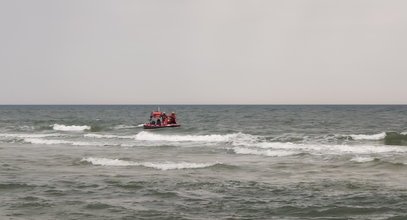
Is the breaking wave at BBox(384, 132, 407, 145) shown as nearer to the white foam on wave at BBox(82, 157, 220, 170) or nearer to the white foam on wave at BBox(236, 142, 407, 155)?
the white foam on wave at BBox(236, 142, 407, 155)

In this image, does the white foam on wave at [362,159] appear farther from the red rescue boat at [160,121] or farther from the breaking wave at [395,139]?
the red rescue boat at [160,121]

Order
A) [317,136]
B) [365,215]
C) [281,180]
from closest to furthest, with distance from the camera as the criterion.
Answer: [365,215] < [281,180] < [317,136]

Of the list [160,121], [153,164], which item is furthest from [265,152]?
[160,121]

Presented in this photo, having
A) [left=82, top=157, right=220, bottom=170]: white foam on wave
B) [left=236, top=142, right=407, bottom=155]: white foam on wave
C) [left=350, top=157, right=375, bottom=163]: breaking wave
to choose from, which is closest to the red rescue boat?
[left=236, top=142, right=407, bottom=155]: white foam on wave

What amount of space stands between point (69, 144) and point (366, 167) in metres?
21.0

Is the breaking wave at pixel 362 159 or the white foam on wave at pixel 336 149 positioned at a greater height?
the breaking wave at pixel 362 159

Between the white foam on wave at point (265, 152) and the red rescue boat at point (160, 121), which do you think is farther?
the red rescue boat at point (160, 121)

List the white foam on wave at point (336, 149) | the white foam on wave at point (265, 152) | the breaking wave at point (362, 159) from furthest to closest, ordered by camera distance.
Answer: the white foam on wave at point (336, 149) < the white foam on wave at point (265, 152) < the breaking wave at point (362, 159)

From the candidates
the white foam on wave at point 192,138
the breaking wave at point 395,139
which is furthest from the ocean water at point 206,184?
the white foam on wave at point 192,138

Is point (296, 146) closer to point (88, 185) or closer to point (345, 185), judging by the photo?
point (345, 185)

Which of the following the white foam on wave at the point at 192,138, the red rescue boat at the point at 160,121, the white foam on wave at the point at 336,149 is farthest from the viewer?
the red rescue boat at the point at 160,121

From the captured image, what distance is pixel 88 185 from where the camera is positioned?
16781 millimetres

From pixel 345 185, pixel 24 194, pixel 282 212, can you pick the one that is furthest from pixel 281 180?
pixel 24 194

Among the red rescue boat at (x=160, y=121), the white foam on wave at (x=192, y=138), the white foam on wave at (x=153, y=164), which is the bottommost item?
the white foam on wave at (x=192, y=138)
